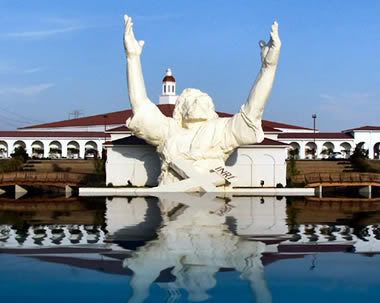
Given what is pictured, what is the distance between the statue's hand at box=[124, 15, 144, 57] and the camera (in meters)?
19.7

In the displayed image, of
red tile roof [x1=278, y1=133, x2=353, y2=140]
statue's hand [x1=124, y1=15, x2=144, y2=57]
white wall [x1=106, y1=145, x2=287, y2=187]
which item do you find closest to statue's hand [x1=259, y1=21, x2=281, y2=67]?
statue's hand [x1=124, y1=15, x2=144, y2=57]

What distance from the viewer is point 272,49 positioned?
18.0 m

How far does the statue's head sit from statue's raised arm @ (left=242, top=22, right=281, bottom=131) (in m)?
1.85

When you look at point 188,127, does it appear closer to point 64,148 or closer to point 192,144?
point 192,144

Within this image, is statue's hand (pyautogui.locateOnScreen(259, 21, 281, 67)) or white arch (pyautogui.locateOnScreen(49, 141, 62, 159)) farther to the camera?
white arch (pyautogui.locateOnScreen(49, 141, 62, 159))

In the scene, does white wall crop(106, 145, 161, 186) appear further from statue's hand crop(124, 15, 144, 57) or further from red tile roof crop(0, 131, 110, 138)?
red tile roof crop(0, 131, 110, 138)

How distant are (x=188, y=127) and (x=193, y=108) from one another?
0.77 m

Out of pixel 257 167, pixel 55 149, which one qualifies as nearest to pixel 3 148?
pixel 55 149

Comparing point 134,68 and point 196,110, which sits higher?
point 134,68

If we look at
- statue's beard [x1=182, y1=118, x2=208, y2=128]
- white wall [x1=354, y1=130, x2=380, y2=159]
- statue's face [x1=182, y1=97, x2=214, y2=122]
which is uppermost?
white wall [x1=354, y1=130, x2=380, y2=159]

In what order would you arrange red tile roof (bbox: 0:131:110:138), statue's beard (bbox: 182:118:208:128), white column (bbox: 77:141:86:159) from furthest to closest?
white column (bbox: 77:141:86:159)
red tile roof (bbox: 0:131:110:138)
statue's beard (bbox: 182:118:208:128)

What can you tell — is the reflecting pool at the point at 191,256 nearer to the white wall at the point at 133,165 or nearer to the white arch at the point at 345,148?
the white wall at the point at 133,165

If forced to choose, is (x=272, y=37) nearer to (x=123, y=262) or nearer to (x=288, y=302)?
(x=123, y=262)

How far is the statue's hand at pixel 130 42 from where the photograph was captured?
19.7 m
